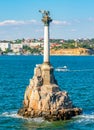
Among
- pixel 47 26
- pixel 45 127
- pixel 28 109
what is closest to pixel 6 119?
pixel 28 109

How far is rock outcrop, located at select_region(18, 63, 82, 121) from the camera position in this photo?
4188 cm

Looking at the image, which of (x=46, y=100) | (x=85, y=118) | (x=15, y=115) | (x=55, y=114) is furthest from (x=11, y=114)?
(x=85, y=118)

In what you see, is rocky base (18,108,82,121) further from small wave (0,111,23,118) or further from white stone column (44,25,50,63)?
white stone column (44,25,50,63)

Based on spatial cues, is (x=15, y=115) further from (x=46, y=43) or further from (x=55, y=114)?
(x=46, y=43)

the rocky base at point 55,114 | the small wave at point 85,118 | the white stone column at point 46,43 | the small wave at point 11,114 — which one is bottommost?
the small wave at point 11,114

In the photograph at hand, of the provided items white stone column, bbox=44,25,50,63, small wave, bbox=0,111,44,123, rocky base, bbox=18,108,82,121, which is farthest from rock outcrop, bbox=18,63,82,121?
white stone column, bbox=44,25,50,63

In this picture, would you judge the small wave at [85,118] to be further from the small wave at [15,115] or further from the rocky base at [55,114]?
the small wave at [15,115]

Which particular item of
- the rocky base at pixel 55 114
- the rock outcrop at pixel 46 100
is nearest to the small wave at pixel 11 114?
the rock outcrop at pixel 46 100

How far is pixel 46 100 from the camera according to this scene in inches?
1650

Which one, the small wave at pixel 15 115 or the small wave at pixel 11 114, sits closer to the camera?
the small wave at pixel 15 115

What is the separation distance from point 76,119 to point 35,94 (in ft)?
13.2

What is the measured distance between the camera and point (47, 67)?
146 ft

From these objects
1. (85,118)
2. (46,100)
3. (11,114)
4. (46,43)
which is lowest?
(11,114)

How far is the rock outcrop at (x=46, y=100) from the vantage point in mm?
41875
